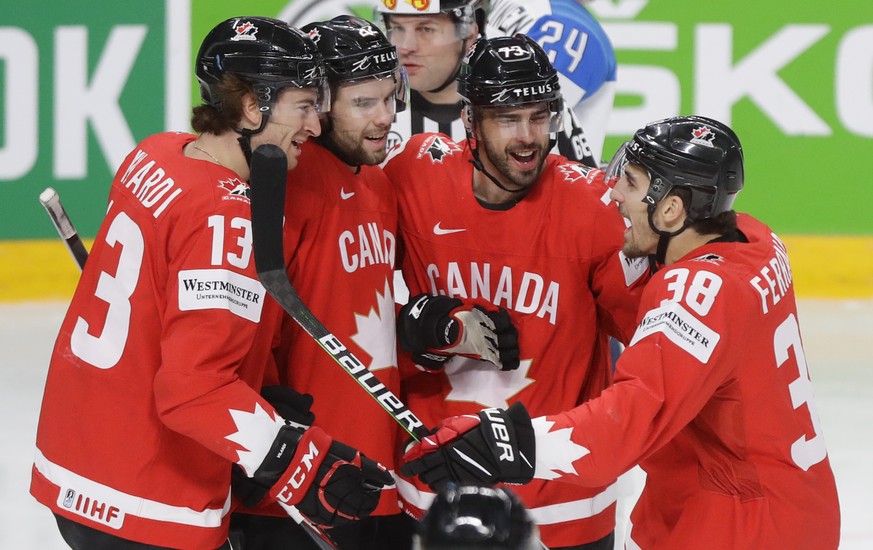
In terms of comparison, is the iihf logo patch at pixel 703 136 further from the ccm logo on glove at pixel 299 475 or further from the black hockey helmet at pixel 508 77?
the ccm logo on glove at pixel 299 475

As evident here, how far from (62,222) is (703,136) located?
1.31 metres

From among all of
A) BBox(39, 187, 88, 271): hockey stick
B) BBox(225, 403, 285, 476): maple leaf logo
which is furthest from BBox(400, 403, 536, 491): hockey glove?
BBox(39, 187, 88, 271): hockey stick

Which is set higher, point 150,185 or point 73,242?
point 150,185

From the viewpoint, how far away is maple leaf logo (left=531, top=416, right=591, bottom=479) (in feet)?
7.18

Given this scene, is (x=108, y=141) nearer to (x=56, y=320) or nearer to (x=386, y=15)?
(x=56, y=320)

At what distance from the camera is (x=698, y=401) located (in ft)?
7.15

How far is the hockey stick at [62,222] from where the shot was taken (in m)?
2.75

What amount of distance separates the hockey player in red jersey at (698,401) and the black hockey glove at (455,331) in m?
0.34

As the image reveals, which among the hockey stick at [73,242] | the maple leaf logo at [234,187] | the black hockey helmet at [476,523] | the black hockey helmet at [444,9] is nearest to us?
the black hockey helmet at [476,523]

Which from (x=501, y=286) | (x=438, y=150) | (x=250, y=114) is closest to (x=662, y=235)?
(x=501, y=286)

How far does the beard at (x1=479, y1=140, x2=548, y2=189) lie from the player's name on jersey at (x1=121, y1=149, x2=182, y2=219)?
0.70 meters

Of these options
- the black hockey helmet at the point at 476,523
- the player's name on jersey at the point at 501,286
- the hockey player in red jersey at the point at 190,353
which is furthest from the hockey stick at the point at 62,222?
the black hockey helmet at the point at 476,523

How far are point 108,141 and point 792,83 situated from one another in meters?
3.08

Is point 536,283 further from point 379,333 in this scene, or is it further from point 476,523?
point 476,523
